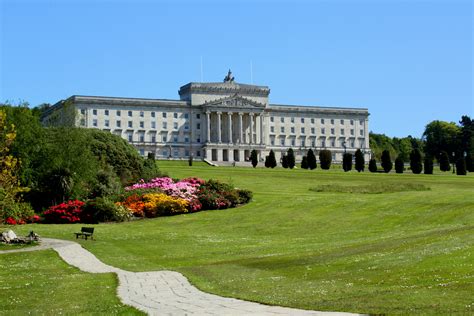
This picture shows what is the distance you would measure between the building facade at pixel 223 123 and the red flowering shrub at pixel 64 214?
Result: 359 ft

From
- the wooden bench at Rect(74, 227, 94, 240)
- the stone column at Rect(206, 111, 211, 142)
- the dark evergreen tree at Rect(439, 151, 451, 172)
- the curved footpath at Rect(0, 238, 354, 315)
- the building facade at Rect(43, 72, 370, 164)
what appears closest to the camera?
the curved footpath at Rect(0, 238, 354, 315)

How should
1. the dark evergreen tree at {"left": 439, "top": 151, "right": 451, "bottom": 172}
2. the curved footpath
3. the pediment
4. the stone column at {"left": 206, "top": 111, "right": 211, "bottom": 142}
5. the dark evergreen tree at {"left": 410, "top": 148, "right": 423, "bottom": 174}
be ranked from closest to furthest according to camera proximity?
the curved footpath → the dark evergreen tree at {"left": 410, "top": 148, "right": 423, "bottom": 174} → the dark evergreen tree at {"left": 439, "top": 151, "right": 451, "bottom": 172} → the stone column at {"left": 206, "top": 111, "right": 211, "bottom": 142} → the pediment

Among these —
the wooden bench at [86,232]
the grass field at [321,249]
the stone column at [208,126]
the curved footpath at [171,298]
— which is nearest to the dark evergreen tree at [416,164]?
the grass field at [321,249]

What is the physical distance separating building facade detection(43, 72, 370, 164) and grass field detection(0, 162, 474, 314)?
109 metres

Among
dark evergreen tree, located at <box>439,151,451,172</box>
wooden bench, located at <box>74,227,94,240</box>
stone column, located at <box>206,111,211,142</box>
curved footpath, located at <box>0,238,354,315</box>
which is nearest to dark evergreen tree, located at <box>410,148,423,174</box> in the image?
dark evergreen tree, located at <box>439,151,451,172</box>

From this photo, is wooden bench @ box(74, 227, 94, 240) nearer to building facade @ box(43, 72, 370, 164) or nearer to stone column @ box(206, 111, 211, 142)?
building facade @ box(43, 72, 370, 164)

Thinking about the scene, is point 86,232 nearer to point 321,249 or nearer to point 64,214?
point 64,214

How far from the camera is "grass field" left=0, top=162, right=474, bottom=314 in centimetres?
1639

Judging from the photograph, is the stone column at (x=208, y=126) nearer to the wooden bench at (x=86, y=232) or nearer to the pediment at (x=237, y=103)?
the pediment at (x=237, y=103)

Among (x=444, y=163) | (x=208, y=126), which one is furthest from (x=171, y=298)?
(x=208, y=126)

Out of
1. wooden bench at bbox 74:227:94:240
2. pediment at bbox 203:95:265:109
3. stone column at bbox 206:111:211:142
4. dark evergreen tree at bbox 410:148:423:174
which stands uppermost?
pediment at bbox 203:95:265:109

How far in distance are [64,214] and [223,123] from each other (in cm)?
12898

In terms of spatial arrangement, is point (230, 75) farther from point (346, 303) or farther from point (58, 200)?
point (346, 303)

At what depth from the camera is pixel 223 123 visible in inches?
7052
